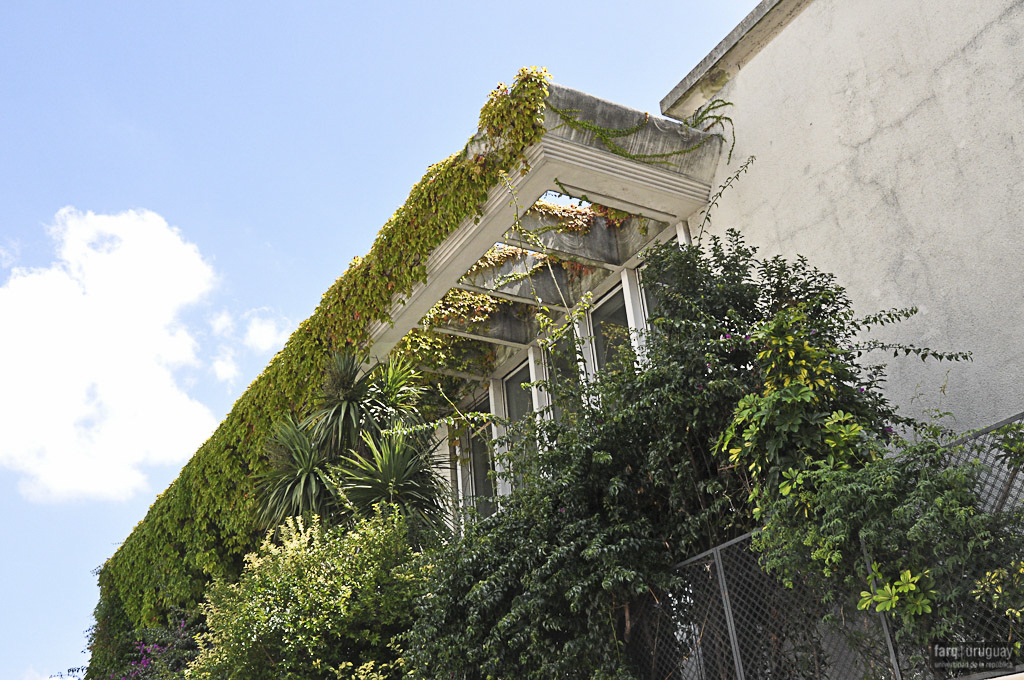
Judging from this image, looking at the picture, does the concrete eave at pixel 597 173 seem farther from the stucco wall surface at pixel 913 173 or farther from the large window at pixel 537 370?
the large window at pixel 537 370

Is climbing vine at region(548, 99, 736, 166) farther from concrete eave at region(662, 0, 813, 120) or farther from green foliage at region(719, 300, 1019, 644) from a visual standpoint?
green foliage at region(719, 300, 1019, 644)

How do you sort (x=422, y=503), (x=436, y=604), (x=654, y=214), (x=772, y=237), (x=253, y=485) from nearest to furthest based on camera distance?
(x=436, y=604) → (x=772, y=237) → (x=654, y=214) → (x=422, y=503) → (x=253, y=485)

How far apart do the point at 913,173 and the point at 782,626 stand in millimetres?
3752

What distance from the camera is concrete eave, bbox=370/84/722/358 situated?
27.3ft

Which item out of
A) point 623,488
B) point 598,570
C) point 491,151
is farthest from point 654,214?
point 598,570

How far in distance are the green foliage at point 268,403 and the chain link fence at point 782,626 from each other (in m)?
4.14

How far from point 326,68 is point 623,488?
6.23m

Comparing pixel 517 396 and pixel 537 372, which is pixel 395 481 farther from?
pixel 517 396

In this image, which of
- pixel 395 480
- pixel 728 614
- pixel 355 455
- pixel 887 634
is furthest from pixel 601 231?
pixel 887 634

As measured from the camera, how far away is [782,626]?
518 cm

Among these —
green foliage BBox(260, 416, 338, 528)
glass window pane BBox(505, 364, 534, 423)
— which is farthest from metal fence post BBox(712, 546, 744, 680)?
glass window pane BBox(505, 364, 534, 423)

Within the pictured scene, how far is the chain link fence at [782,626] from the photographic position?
14.5ft

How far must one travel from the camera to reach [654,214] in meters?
9.18

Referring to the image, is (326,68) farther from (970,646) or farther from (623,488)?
(970,646)
